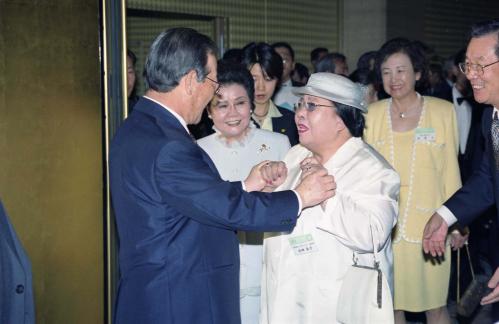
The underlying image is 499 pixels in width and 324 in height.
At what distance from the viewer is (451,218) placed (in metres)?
4.05

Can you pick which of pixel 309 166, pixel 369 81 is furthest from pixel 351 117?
pixel 369 81

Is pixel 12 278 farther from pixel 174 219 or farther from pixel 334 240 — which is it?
pixel 334 240

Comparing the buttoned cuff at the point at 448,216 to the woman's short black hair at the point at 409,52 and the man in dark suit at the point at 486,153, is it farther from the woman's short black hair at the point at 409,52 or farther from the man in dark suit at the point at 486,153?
the woman's short black hair at the point at 409,52

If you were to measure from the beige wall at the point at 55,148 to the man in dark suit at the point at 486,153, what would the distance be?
1907 mm

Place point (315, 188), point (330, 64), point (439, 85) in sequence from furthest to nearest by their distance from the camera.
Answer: point (439, 85)
point (330, 64)
point (315, 188)

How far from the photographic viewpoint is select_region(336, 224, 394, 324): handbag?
118 inches

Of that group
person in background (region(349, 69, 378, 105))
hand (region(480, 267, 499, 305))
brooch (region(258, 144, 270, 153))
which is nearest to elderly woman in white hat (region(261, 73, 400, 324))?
hand (region(480, 267, 499, 305))

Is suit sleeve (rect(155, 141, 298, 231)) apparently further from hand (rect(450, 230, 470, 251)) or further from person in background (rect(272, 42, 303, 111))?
person in background (rect(272, 42, 303, 111))

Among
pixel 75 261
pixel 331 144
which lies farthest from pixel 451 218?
pixel 75 261

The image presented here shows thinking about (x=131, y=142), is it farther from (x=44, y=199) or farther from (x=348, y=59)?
(x=348, y=59)

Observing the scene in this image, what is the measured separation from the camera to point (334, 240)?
3146 millimetres

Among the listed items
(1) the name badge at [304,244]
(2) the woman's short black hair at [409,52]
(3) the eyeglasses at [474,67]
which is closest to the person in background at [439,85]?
(2) the woman's short black hair at [409,52]

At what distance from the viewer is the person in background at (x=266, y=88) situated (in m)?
4.87

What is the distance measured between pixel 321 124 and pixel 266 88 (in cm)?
173
